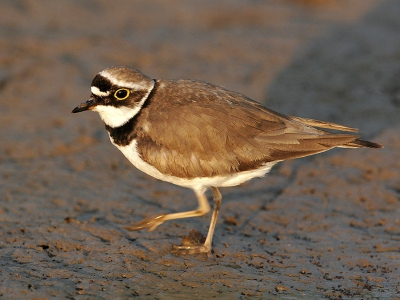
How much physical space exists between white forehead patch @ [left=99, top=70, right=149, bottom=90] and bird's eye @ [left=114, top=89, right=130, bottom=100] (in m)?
0.05

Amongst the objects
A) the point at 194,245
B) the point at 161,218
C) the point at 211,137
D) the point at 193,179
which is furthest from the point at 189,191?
the point at 211,137

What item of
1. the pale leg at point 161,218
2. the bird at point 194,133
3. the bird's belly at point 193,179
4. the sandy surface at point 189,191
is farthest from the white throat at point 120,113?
the sandy surface at point 189,191

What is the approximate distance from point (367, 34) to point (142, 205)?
7040 mm

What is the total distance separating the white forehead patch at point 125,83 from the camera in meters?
6.12

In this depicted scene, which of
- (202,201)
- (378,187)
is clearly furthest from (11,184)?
(378,187)

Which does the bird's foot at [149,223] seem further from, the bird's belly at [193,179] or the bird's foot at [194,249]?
the bird's belly at [193,179]

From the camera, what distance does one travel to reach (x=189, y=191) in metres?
7.87

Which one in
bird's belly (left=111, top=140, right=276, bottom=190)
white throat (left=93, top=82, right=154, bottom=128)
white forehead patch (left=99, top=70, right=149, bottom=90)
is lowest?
bird's belly (left=111, top=140, right=276, bottom=190)

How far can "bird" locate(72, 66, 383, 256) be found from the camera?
6.04 m

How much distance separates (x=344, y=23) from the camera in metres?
12.7

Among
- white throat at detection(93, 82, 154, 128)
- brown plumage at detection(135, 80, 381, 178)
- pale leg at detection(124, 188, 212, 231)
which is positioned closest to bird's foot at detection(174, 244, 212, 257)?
pale leg at detection(124, 188, 212, 231)

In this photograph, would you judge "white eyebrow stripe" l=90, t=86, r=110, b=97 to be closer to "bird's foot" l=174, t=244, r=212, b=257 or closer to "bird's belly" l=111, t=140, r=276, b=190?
"bird's belly" l=111, t=140, r=276, b=190

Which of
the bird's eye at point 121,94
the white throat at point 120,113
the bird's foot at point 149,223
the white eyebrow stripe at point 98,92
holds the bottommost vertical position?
the bird's foot at point 149,223

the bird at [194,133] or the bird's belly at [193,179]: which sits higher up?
the bird at [194,133]
